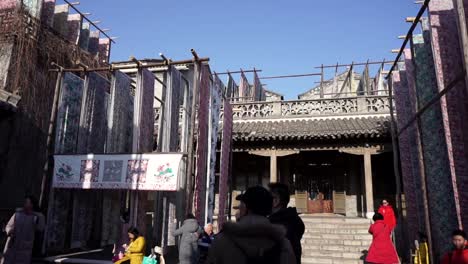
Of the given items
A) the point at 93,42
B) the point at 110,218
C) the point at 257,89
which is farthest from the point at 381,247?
the point at 93,42

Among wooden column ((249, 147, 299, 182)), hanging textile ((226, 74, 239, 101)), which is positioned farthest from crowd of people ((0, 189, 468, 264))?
hanging textile ((226, 74, 239, 101))

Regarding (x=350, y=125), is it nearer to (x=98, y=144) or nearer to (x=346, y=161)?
(x=346, y=161)

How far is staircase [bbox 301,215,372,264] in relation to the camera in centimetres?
868

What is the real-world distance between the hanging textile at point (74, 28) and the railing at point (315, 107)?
23.1 ft

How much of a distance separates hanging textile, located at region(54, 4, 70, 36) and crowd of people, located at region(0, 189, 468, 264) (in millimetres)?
8595

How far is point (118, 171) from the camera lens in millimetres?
7820

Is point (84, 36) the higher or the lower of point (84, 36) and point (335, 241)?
the higher

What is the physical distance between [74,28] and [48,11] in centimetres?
129

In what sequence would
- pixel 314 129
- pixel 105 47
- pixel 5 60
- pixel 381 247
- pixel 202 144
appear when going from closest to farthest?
pixel 381 247 < pixel 202 144 < pixel 5 60 < pixel 314 129 < pixel 105 47

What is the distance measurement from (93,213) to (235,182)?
6.63 m

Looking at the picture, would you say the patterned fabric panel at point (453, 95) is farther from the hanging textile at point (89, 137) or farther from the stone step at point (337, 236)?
the hanging textile at point (89, 137)

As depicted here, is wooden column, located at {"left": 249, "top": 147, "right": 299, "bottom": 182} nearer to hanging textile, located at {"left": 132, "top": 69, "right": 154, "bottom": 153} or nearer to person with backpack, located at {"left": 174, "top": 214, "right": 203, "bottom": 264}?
hanging textile, located at {"left": 132, "top": 69, "right": 154, "bottom": 153}

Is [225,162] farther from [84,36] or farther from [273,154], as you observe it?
[84,36]

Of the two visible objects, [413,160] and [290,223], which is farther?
[413,160]
